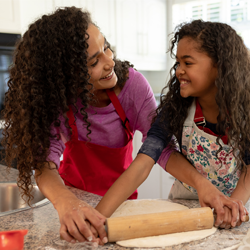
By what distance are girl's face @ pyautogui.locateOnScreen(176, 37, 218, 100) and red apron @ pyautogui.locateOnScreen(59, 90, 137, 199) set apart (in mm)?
306

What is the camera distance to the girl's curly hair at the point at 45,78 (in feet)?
3.10

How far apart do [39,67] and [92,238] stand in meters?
0.55

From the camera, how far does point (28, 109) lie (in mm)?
960

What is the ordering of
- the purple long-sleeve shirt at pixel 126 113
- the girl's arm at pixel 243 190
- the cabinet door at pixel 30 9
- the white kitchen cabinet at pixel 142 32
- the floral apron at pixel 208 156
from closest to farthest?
the girl's arm at pixel 243 190, the floral apron at pixel 208 156, the purple long-sleeve shirt at pixel 126 113, the cabinet door at pixel 30 9, the white kitchen cabinet at pixel 142 32

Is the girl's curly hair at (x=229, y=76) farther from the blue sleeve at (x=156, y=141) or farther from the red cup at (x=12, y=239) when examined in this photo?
Result: the red cup at (x=12, y=239)

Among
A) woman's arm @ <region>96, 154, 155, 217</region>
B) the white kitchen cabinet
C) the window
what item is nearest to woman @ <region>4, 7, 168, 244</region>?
woman's arm @ <region>96, 154, 155, 217</region>

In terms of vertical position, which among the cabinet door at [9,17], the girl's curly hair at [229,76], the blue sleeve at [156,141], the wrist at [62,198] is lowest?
the wrist at [62,198]

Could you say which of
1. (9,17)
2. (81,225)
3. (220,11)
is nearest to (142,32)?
(220,11)

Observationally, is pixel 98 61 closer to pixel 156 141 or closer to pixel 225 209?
pixel 156 141

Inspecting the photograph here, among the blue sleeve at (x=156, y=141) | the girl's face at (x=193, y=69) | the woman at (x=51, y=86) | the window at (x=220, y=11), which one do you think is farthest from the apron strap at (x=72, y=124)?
the window at (x=220, y=11)

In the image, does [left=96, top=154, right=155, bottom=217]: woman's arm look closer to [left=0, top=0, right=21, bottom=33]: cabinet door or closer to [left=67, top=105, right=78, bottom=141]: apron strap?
[left=67, top=105, right=78, bottom=141]: apron strap

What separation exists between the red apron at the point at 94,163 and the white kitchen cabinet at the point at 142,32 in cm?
199

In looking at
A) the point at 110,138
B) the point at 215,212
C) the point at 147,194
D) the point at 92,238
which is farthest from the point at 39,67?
the point at 147,194

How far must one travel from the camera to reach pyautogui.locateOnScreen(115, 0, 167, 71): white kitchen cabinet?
3.08m
